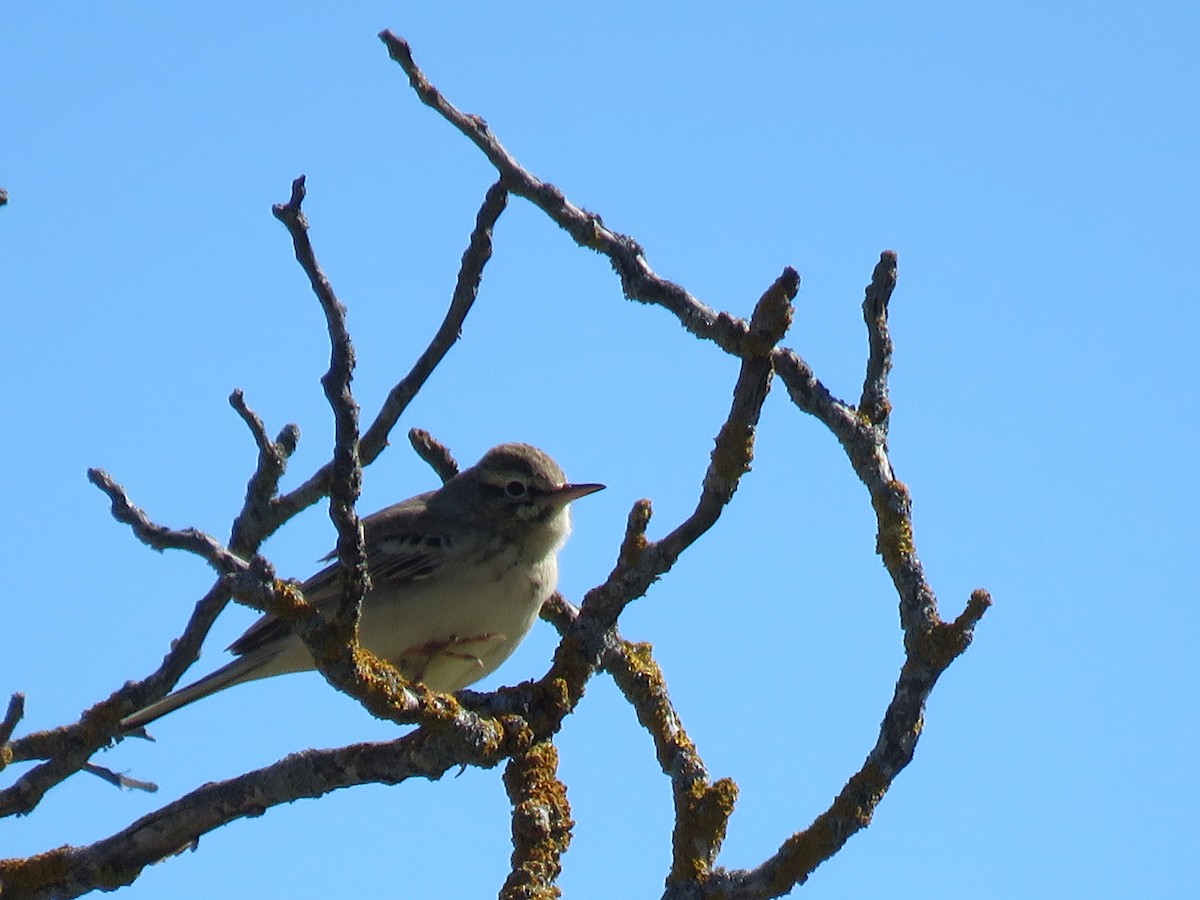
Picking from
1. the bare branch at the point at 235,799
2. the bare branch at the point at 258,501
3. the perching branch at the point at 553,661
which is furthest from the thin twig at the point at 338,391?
the bare branch at the point at 258,501

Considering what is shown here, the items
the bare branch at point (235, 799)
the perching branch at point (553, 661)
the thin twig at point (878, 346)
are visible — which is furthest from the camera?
the thin twig at point (878, 346)

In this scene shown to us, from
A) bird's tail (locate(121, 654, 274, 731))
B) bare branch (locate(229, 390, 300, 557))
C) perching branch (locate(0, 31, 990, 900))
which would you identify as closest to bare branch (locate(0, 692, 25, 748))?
perching branch (locate(0, 31, 990, 900))

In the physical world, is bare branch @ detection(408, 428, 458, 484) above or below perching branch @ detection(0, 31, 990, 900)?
above

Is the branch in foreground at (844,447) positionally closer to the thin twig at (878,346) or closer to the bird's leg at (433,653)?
the thin twig at (878,346)

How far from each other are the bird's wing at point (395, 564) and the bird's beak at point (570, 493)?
0.69m

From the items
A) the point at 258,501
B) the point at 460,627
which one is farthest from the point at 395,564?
the point at 258,501

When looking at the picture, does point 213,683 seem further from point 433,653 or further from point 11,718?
point 11,718

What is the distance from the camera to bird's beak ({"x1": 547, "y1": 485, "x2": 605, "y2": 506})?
9.45 metres

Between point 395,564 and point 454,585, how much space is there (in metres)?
0.51

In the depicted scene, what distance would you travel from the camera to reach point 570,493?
9.54 meters

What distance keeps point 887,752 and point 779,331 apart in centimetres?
141

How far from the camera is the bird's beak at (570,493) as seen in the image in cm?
945

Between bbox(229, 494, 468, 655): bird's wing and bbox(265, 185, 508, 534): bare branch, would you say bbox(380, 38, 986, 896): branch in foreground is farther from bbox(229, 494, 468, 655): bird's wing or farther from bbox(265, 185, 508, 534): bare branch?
bbox(229, 494, 468, 655): bird's wing

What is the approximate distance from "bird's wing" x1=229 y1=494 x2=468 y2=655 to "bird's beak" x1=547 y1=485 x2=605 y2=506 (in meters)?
0.69
